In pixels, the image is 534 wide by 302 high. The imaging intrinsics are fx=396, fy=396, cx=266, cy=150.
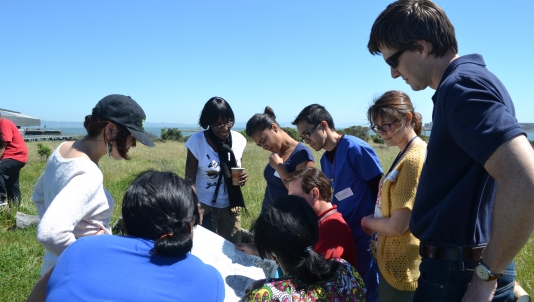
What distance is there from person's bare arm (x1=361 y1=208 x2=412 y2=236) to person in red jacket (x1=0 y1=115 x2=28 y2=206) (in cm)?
652

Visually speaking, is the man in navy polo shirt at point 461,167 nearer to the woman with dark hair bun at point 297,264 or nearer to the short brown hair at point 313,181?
the woman with dark hair bun at point 297,264

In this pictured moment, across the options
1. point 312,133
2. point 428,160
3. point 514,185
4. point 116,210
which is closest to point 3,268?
point 116,210

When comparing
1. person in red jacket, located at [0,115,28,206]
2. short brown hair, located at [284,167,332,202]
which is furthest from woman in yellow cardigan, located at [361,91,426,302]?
person in red jacket, located at [0,115,28,206]

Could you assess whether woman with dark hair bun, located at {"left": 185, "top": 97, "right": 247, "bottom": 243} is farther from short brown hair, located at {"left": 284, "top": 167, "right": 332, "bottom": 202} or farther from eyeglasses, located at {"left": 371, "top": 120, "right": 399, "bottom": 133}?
eyeglasses, located at {"left": 371, "top": 120, "right": 399, "bottom": 133}

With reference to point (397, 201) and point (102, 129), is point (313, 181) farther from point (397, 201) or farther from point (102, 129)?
point (102, 129)

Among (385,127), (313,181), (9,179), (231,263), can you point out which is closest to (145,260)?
(231,263)

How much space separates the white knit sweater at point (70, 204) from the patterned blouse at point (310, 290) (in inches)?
34.8

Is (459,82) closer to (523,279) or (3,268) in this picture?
(523,279)

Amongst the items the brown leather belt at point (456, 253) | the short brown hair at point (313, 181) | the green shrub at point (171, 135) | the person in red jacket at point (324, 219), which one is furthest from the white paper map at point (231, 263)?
the green shrub at point (171, 135)

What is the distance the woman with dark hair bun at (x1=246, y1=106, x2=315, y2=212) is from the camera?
371 centimetres

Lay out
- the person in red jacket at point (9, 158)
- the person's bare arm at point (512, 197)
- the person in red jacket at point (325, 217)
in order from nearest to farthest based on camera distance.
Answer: the person's bare arm at point (512, 197) → the person in red jacket at point (325, 217) → the person in red jacket at point (9, 158)

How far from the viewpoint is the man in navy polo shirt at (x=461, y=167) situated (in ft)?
4.22

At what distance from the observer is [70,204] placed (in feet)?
6.10

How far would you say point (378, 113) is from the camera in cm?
254
